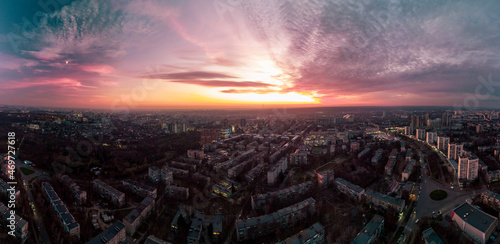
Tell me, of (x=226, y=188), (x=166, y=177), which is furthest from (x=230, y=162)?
(x=166, y=177)

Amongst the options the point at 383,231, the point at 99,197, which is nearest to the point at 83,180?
the point at 99,197

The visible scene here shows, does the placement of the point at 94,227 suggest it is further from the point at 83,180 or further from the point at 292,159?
the point at 292,159

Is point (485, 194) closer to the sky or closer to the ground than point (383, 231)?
closer to the sky

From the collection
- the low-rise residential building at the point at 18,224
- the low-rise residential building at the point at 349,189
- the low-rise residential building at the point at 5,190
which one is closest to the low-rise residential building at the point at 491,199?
the low-rise residential building at the point at 349,189

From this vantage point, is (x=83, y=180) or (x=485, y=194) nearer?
(x=485, y=194)

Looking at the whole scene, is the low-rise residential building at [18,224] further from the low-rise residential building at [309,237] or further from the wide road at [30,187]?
the low-rise residential building at [309,237]

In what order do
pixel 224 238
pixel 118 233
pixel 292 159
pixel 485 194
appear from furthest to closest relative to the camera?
pixel 292 159, pixel 485 194, pixel 224 238, pixel 118 233

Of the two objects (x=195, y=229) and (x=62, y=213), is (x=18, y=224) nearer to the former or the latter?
(x=62, y=213)
